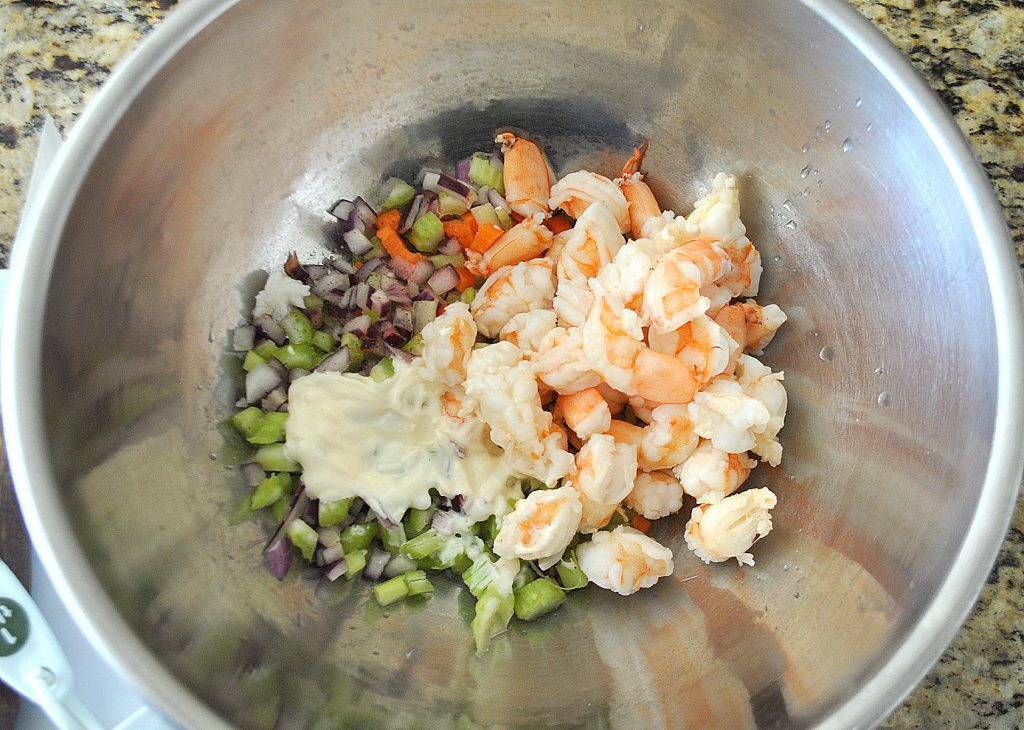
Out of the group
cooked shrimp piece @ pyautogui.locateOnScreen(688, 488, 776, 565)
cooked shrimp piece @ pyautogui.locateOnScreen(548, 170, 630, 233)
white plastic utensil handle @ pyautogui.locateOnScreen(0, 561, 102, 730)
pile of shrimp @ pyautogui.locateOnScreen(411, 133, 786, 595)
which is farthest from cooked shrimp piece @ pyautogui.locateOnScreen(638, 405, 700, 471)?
white plastic utensil handle @ pyautogui.locateOnScreen(0, 561, 102, 730)

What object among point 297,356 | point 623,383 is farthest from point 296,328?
point 623,383

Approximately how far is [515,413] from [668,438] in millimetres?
255

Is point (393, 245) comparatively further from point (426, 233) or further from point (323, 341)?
point (323, 341)

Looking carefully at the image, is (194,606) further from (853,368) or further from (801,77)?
(801,77)

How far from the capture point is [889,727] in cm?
133

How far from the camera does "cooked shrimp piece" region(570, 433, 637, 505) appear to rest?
4.05 feet

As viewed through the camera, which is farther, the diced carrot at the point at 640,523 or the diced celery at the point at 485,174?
the diced celery at the point at 485,174

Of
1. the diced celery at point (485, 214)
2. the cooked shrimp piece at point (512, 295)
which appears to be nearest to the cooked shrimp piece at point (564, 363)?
the cooked shrimp piece at point (512, 295)

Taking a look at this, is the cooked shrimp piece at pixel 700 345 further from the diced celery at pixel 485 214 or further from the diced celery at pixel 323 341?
the diced celery at pixel 323 341

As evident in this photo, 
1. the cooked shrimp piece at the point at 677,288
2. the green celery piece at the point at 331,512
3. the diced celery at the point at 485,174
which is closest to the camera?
the cooked shrimp piece at the point at 677,288

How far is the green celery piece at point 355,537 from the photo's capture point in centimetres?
133

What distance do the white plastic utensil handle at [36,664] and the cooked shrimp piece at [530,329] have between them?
84cm

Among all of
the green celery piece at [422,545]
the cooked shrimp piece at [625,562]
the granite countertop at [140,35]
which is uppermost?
the granite countertop at [140,35]

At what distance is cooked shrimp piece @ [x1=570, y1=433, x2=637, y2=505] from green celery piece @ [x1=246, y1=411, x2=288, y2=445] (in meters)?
0.50
